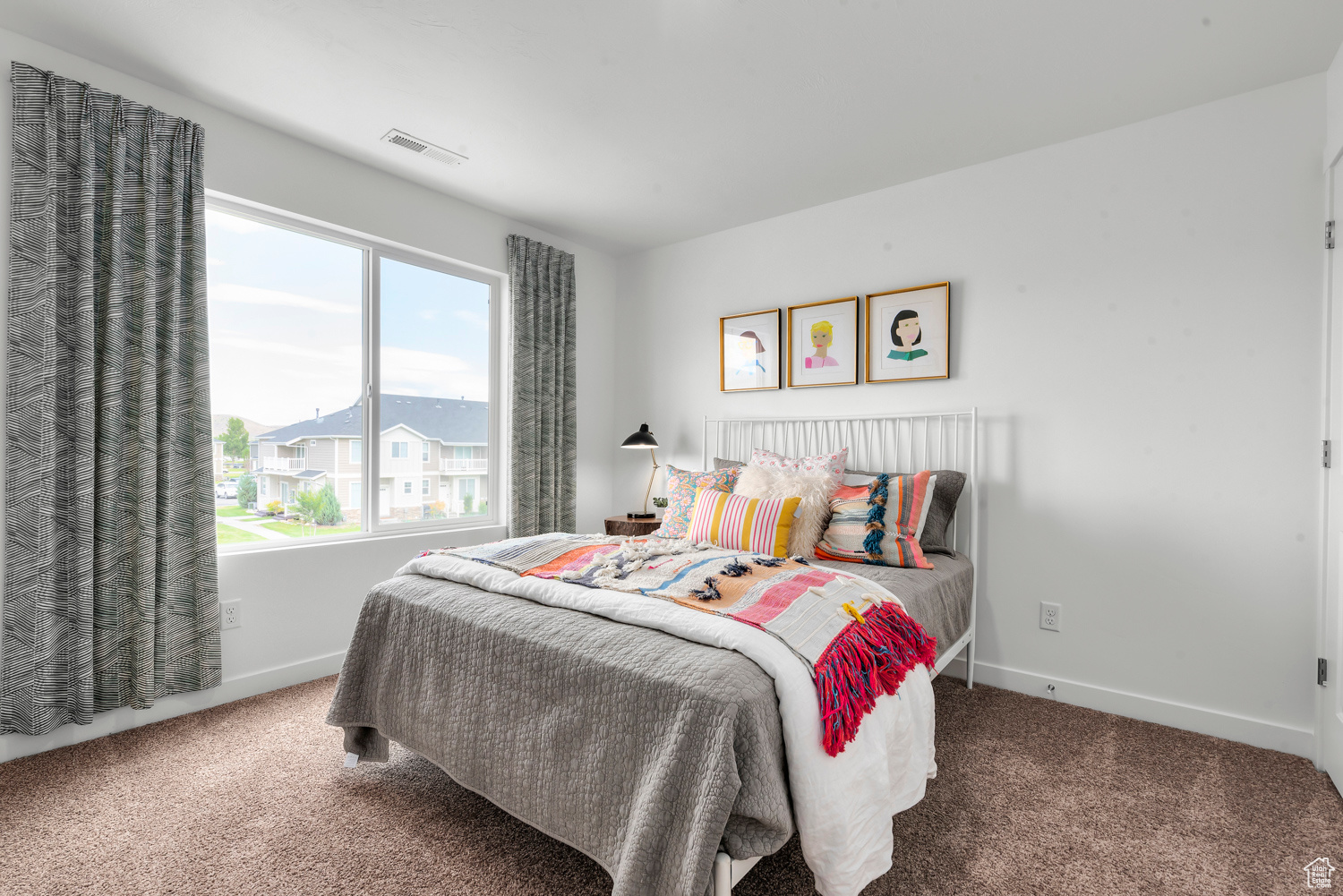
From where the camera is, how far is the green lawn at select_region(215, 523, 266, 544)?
2.70 m

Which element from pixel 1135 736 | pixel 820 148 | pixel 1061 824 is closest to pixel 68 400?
pixel 820 148

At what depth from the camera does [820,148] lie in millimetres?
2816

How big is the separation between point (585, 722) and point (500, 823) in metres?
0.64

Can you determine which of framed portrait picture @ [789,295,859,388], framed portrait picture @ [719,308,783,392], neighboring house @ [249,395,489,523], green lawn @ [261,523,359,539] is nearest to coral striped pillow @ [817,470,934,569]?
framed portrait picture @ [789,295,859,388]

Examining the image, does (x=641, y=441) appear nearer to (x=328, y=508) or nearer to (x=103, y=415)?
(x=328, y=508)

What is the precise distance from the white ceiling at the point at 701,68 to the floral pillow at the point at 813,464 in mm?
1417

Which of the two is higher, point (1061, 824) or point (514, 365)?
point (514, 365)

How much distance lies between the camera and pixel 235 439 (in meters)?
2.73

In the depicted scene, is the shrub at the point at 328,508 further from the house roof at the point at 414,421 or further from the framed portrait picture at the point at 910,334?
the framed portrait picture at the point at 910,334

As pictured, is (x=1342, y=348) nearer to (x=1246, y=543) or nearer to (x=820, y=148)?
(x=1246, y=543)

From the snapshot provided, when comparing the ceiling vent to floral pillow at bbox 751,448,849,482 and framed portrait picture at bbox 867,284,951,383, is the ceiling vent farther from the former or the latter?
framed portrait picture at bbox 867,284,951,383

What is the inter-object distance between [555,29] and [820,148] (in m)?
1.32

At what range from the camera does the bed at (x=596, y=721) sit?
48.1 inches

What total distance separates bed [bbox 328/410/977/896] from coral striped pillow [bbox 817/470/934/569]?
204mm
